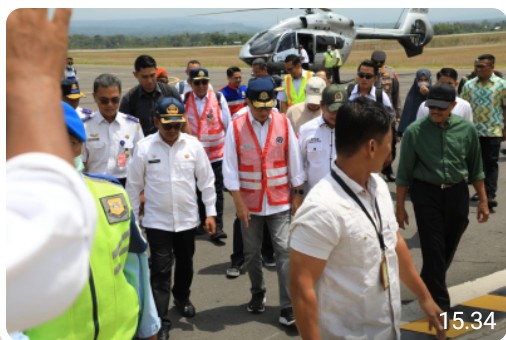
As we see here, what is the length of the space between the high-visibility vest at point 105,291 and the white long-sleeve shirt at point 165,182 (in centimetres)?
317

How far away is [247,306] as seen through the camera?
21.6 feet

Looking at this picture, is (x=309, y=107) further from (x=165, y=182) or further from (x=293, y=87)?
(x=293, y=87)

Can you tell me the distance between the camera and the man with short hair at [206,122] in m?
8.83

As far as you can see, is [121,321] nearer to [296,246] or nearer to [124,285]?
[124,285]

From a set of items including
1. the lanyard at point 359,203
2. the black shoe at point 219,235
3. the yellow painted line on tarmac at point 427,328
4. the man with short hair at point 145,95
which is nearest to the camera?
the lanyard at point 359,203

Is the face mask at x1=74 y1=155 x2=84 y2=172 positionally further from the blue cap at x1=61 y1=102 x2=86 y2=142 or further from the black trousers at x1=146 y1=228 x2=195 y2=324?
the black trousers at x1=146 y1=228 x2=195 y2=324

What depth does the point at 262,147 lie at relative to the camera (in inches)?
253

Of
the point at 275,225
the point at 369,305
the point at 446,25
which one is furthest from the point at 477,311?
the point at 446,25

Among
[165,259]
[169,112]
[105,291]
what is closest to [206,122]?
[169,112]

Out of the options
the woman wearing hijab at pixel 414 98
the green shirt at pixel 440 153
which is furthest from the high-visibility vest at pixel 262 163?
the woman wearing hijab at pixel 414 98

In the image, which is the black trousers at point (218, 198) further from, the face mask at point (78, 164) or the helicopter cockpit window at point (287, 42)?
the helicopter cockpit window at point (287, 42)

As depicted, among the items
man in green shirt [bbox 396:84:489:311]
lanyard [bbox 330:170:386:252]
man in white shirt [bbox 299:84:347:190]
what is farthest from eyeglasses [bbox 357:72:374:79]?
lanyard [bbox 330:170:386:252]

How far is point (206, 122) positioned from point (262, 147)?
254 cm

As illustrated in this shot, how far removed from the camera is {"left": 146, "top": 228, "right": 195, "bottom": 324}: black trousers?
599 cm
